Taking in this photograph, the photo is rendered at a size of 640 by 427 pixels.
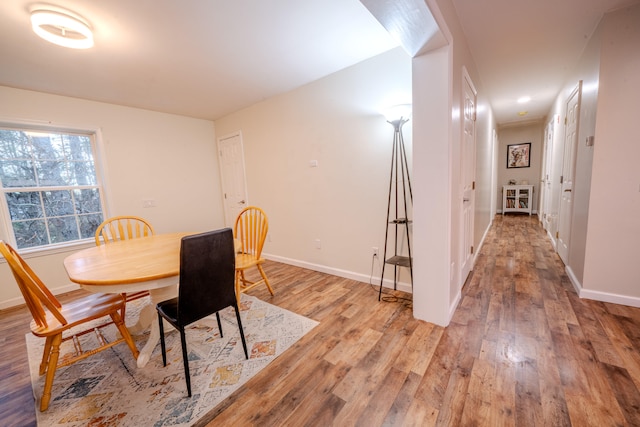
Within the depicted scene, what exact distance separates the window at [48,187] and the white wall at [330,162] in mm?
2100

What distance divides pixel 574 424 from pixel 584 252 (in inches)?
68.2

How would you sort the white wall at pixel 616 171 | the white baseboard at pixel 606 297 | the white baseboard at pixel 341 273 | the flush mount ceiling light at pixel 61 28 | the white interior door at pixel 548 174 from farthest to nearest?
the white interior door at pixel 548 174 < the white baseboard at pixel 341 273 < the white baseboard at pixel 606 297 < the white wall at pixel 616 171 < the flush mount ceiling light at pixel 61 28

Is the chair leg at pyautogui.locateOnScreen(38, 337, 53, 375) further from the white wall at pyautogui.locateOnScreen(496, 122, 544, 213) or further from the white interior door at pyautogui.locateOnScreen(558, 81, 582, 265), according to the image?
the white wall at pyautogui.locateOnScreen(496, 122, 544, 213)

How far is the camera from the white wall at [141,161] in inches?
110

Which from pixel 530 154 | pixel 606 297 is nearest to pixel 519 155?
pixel 530 154

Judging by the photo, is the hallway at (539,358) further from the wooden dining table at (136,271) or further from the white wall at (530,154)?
the white wall at (530,154)

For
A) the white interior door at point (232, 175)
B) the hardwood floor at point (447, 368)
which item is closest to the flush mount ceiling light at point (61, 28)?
the white interior door at point (232, 175)

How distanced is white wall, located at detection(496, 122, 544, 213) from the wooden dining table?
808 cm

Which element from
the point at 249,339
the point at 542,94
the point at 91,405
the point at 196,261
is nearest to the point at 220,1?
the point at 196,261

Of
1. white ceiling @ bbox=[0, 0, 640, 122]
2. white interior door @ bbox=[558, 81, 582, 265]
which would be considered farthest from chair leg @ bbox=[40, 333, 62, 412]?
white interior door @ bbox=[558, 81, 582, 265]

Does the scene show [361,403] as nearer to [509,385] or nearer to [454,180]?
[509,385]

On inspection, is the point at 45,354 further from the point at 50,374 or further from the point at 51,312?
the point at 51,312

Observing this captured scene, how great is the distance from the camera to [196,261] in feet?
4.37

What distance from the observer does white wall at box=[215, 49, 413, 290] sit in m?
Answer: 2.50
